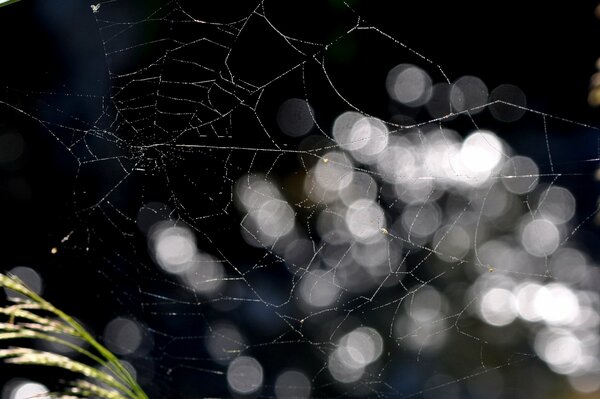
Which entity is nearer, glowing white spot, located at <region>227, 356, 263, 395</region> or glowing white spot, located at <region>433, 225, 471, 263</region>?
glowing white spot, located at <region>227, 356, 263, 395</region>

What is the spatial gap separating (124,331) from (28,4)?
8.72 ft

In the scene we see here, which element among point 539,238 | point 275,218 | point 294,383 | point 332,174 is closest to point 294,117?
point 332,174

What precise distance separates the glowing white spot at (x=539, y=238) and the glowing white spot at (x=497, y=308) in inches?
22.6

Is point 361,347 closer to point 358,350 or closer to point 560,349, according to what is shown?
point 358,350

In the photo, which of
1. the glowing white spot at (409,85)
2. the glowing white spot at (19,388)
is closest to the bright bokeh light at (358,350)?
the glowing white spot at (409,85)

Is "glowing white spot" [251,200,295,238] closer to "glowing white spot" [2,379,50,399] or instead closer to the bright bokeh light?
the bright bokeh light

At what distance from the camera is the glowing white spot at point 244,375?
4980mm

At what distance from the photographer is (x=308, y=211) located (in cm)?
472

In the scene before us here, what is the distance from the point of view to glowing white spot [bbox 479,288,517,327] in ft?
19.6

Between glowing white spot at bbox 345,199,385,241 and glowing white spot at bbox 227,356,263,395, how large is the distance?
1.53 metres

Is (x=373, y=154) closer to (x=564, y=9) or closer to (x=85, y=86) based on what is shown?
(x=564, y=9)

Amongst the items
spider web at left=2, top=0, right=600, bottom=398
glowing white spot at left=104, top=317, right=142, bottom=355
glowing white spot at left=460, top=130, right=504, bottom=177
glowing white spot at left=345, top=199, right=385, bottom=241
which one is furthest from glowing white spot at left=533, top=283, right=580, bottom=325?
glowing white spot at left=104, top=317, right=142, bottom=355

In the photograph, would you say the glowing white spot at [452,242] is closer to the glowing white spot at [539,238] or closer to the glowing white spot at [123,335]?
the glowing white spot at [539,238]

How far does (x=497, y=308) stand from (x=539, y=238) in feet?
3.04
